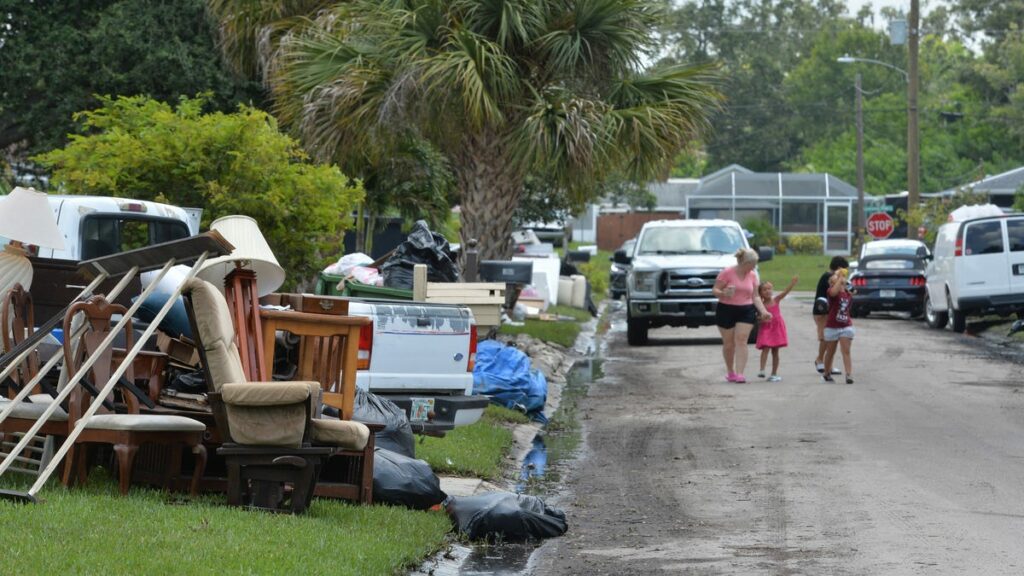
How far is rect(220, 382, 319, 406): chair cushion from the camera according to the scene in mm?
8297

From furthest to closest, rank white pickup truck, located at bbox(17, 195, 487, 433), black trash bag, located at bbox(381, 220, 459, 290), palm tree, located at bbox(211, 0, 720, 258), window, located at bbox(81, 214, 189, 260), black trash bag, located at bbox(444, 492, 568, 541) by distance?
palm tree, located at bbox(211, 0, 720, 258), black trash bag, located at bbox(381, 220, 459, 290), window, located at bbox(81, 214, 189, 260), white pickup truck, located at bbox(17, 195, 487, 433), black trash bag, located at bbox(444, 492, 568, 541)

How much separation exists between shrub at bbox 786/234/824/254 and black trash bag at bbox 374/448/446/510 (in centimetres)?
6465

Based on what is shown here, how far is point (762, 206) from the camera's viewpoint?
74938 millimetres

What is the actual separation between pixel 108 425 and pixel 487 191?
13915 mm

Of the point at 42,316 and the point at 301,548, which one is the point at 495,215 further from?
the point at 301,548

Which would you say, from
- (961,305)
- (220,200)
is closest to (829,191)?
(961,305)

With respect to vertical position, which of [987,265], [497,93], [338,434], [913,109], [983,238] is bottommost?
[338,434]

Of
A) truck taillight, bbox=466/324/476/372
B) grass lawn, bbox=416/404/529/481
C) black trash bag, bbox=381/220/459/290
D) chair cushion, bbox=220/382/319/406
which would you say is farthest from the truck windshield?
chair cushion, bbox=220/382/319/406

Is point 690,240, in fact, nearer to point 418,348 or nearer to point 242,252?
point 418,348

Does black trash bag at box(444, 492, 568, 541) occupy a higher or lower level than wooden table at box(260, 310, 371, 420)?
→ lower

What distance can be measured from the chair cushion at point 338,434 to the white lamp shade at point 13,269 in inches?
110

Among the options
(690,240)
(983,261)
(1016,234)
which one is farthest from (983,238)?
(690,240)

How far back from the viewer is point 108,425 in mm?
8508

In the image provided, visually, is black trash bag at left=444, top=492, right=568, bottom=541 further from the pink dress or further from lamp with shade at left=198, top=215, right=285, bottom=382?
the pink dress
